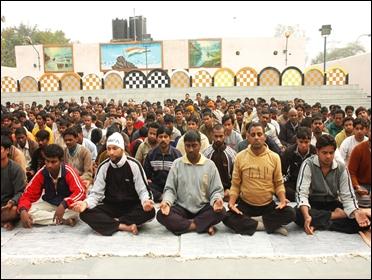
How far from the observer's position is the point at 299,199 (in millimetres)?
3316

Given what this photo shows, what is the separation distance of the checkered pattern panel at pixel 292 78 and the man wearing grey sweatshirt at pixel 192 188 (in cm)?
1062

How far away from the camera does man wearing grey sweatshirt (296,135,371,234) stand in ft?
10.6

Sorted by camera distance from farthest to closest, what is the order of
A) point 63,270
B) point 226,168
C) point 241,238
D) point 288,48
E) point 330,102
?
point 288,48 → point 330,102 → point 226,168 → point 241,238 → point 63,270

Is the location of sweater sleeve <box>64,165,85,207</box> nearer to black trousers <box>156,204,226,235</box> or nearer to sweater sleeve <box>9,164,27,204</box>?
sweater sleeve <box>9,164,27,204</box>

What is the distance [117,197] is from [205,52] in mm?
16051

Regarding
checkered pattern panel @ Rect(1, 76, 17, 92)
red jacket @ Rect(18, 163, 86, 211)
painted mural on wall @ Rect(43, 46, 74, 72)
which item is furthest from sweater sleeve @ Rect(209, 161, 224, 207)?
painted mural on wall @ Rect(43, 46, 74, 72)

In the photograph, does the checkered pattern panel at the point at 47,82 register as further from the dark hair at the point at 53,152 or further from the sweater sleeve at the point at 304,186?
the sweater sleeve at the point at 304,186

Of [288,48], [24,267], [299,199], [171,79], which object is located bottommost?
[24,267]

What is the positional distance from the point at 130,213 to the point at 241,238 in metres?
0.99

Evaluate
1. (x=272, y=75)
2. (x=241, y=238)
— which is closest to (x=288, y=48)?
(x=272, y=75)

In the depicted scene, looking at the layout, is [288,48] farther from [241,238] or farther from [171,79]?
[241,238]

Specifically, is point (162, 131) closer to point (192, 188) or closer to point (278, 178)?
point (192, 188)

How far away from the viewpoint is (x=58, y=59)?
19281 mm

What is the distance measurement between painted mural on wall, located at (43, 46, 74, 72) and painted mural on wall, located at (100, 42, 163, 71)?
67.9 inches
